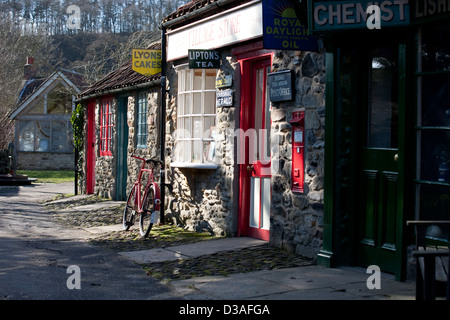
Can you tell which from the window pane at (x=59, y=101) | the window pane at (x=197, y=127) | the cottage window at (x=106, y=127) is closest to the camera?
the window pane at (x=197, y=127)

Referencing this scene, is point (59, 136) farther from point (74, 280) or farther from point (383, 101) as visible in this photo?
point (383, 101)

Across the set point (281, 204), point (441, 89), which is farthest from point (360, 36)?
point (281, 204)

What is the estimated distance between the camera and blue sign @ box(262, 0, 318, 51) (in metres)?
7.48

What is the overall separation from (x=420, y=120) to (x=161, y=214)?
6369mm

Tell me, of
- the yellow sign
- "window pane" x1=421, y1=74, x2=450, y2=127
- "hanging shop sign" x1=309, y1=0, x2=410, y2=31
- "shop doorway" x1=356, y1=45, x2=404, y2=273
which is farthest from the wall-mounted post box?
the yellow sign

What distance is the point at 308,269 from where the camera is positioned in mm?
7238

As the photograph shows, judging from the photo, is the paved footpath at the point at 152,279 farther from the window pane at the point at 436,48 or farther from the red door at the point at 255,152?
the window pane at the point at 436,48

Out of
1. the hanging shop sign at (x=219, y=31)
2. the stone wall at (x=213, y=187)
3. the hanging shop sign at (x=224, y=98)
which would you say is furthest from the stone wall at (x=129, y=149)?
the hanging shop sign at (x=224, y=98)

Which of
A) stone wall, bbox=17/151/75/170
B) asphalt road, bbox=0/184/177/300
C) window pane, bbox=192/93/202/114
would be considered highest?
window pane, bbox=192/93/202/114

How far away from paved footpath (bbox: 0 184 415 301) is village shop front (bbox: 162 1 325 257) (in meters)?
0.70

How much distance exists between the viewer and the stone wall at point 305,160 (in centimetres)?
762

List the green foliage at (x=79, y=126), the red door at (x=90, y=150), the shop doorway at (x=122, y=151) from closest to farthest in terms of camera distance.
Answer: the shop doorway at (x=122, y=151) < the red door at (x=90, y=150) < the green foliage at (x=79, y=126)

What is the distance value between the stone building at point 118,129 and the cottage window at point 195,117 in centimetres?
202

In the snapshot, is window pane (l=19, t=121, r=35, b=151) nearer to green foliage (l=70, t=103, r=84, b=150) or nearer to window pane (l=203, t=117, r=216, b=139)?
green foliage (l=70, t=103, r=84, b=150)
